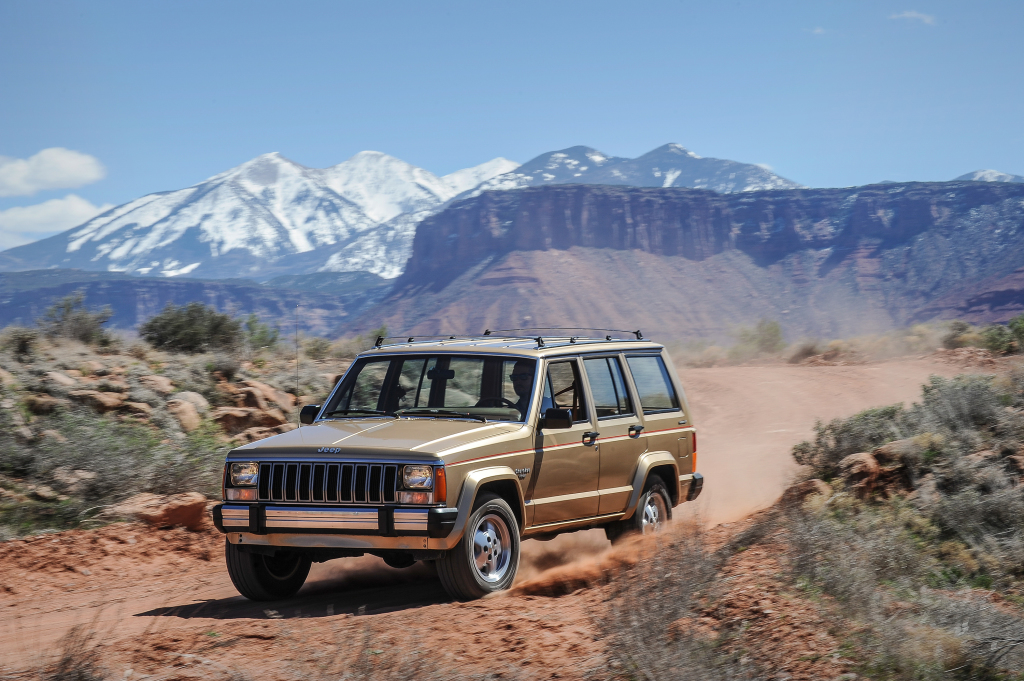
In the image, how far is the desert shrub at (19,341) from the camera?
18.0 meters

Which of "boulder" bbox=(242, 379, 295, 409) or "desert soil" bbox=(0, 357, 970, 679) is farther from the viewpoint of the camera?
"boulder" bbox=(242, 379, 295, 409)

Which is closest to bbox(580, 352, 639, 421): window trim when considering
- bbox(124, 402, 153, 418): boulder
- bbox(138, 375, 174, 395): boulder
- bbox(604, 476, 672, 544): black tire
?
bbox(604, 476, 672, 544): black tire

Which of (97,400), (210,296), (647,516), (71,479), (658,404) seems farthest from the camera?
(210,296)

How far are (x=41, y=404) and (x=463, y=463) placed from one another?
877 cm

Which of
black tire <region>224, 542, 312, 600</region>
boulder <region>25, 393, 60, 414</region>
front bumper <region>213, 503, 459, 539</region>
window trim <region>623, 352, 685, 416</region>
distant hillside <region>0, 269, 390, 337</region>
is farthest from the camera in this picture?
distant hillside <region>0, 269, 390, 337</region>

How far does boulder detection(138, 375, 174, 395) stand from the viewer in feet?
47.4

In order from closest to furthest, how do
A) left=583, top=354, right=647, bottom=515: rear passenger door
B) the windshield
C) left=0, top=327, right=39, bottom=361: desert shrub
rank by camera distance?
the windshield, left=583, top=354, right=647, bottom=515: rear passenger door, left=0, top=327, right=39, bottom=361: desert shrub

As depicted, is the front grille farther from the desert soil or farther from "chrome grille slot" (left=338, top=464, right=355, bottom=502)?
the desert soil

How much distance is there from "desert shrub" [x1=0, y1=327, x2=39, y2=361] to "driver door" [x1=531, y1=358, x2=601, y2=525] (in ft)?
44.8

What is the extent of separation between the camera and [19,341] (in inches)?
719

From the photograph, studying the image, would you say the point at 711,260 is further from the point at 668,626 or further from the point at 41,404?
the point at 668,626

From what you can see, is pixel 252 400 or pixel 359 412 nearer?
pixel 359 412

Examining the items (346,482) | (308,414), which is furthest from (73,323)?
(346,482)

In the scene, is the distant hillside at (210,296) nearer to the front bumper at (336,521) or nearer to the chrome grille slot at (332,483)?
the front bumper at (336,521)
